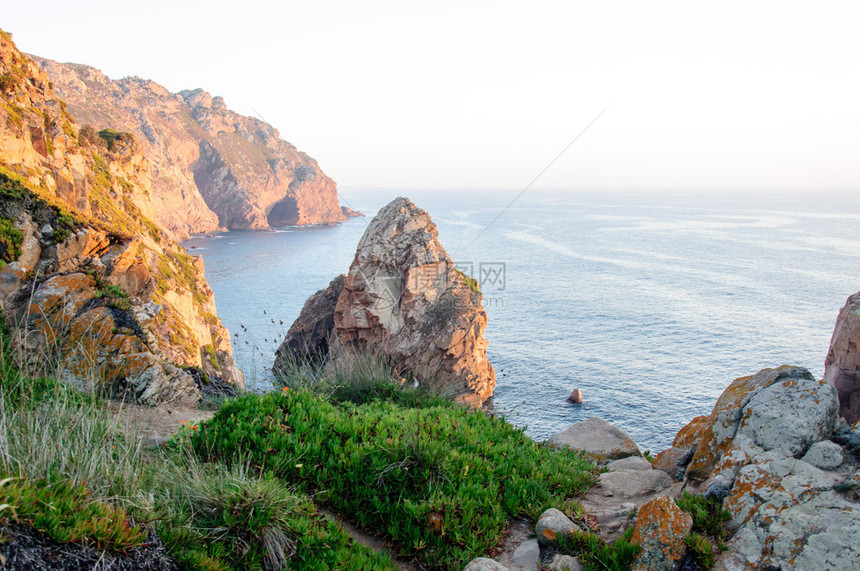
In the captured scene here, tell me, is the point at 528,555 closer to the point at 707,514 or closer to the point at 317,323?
the point at 707,514

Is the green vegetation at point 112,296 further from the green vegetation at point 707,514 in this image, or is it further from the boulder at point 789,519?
the boulder at point 789,519

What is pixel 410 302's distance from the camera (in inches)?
1159

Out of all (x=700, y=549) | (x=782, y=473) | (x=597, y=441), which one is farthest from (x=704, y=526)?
(x=597, y=441)

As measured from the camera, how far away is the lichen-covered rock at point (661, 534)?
426 cm

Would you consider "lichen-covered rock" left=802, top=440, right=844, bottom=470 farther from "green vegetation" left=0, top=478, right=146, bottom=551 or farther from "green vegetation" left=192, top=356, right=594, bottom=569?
"green vegetation" left=0, top=478, right=146, bottom=551

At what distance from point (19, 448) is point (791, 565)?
237 inches

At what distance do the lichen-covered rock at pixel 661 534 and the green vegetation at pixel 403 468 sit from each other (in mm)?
1232

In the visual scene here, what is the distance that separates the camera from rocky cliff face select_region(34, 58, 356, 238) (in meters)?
105

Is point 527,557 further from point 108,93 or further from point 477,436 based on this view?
point 108,93

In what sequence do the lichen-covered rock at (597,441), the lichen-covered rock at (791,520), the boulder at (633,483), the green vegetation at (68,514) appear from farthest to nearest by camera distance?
the lichen-covered rock at (597,441) < the boulder at (633,483) < the lichen-covered rock at (791,520) < the green vegetation at (68,514)

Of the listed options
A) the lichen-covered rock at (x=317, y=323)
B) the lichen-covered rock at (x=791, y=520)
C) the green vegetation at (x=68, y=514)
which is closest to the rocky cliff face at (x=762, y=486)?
the lichen-covered rock at (x=791, y=520)

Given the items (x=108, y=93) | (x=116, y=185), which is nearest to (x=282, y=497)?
(x=116, y=185)

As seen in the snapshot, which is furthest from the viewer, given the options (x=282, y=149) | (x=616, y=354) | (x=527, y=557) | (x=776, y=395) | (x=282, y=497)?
(x=282, y=149)

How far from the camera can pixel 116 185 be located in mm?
27797
